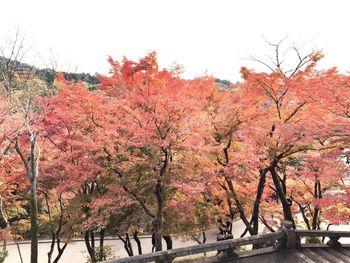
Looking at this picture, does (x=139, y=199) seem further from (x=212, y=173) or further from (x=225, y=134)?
(x=225, y=134)

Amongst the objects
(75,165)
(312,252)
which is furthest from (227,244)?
(75,165)

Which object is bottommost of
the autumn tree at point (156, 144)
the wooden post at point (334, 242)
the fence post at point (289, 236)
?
the wooden post at point (334, 242)

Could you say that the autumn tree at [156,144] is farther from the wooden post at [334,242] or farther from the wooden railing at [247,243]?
the wooden post at [334,242]

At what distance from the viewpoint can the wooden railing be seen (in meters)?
8.75

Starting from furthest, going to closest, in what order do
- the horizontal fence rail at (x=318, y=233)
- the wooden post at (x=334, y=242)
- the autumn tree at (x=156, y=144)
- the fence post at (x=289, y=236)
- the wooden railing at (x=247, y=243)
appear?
the autumn tree at (x=156, y=144) → the wooden post at (x=334, y=242) → the horizontal fence rail at (x=318, y=233) → the fence post at (x=289, y=236) → the wooden railing at (x=247, y=243)

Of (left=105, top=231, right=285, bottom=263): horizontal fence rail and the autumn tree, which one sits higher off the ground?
the autumn tree

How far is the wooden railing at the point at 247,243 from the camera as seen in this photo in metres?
8.75

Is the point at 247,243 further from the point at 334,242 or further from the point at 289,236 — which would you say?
the point at 334,242

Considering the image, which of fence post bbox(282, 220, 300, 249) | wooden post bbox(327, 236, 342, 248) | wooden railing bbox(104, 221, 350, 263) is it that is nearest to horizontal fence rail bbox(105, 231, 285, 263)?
wooden railing bbox(104, 221, 350, 263)

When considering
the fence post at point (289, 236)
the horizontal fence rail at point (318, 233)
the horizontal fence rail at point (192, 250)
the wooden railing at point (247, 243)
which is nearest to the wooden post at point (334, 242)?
the wooden railing at point (247, 243)

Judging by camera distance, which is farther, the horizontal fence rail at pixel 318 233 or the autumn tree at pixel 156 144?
the autumn tree at pixel 156 144

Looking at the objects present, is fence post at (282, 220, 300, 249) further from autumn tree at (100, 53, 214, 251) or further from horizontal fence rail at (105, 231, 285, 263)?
autumn tree at (100, 53, 214, 251)

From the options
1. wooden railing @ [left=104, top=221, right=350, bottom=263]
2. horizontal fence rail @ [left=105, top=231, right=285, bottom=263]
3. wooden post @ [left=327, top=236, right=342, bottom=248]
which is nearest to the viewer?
horizontal fence rail @ [left=105, top=231, right=285, bottom=263]

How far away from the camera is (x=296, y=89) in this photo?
42.9 ft
